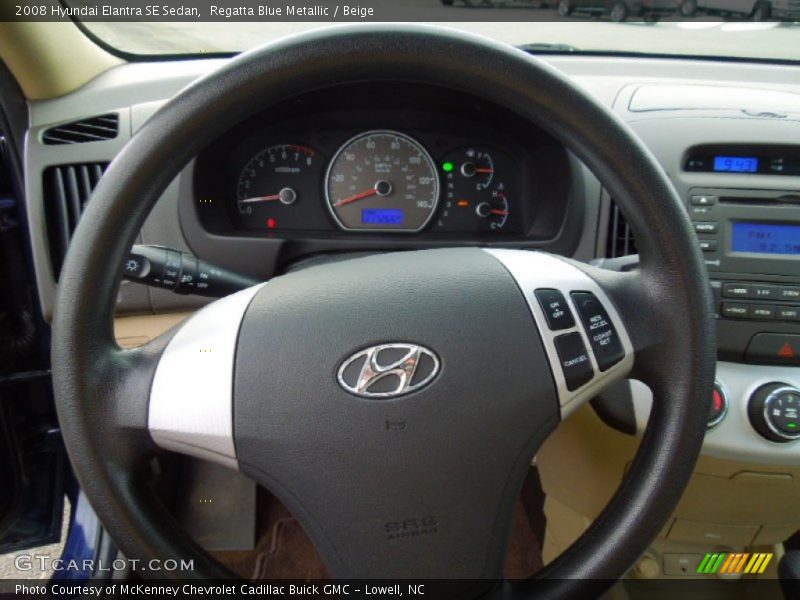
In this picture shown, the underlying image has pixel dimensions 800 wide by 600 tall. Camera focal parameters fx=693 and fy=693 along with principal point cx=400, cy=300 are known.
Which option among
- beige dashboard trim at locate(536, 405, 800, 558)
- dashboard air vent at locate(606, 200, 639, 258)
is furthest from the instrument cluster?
beige dashboard trim at locate(536, 405, 800, 558)

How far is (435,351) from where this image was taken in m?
0.80

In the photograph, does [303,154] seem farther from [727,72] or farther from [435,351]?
[727,72]

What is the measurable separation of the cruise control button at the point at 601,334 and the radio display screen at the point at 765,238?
51 centimetres

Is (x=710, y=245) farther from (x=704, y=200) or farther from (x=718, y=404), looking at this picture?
(x=718, y=404)

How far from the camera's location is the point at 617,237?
125cm

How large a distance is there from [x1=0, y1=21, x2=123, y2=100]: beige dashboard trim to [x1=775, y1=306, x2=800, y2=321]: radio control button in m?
1.37

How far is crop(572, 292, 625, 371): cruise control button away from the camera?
81 centimetres

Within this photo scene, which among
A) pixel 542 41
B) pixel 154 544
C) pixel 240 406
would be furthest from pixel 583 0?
pixel 154 544

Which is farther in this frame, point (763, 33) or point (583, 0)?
point (763, 33)

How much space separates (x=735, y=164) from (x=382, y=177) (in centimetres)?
65

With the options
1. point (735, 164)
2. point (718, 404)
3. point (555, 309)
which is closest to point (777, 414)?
point (718, 404)

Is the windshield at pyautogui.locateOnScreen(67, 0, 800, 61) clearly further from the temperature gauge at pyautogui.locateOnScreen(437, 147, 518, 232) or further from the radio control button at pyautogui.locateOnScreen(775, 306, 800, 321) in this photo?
the radio control button at pyautogui.locateOnScreen(775, 306, 800, 321)

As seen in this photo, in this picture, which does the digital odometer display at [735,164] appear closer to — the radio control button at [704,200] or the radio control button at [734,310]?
the radio control button at [704,200]

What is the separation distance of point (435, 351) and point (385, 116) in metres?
0.72
